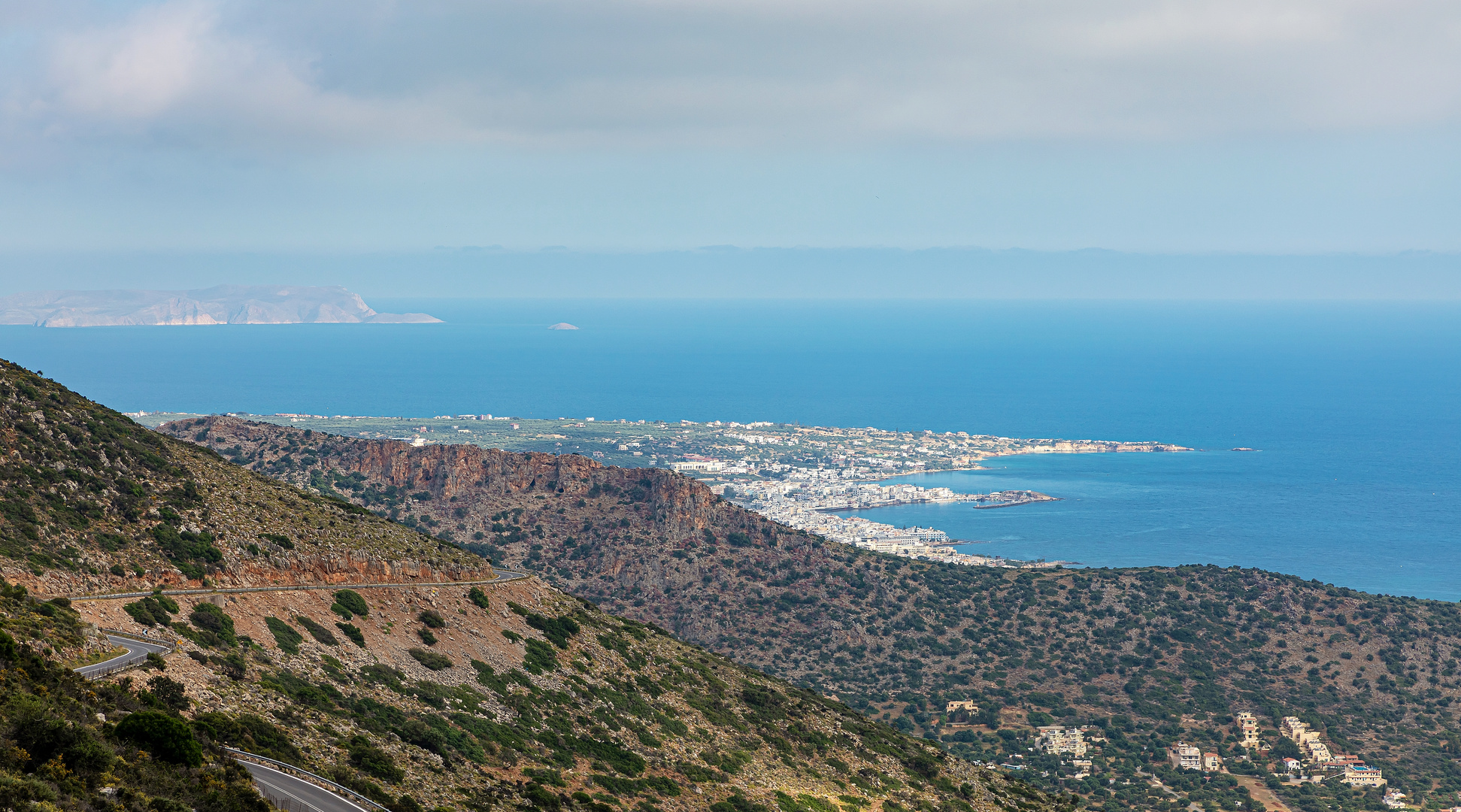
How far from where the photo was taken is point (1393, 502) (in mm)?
186000

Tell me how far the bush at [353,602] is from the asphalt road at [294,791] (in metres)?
15.5

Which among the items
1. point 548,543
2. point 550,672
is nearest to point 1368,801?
point 550,672

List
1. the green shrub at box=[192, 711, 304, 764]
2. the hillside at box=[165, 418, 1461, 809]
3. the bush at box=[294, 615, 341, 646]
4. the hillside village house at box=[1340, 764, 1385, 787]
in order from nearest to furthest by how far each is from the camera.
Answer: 1. the green shrub at box=[192, 711, 304, 764]
2. the bush at box=[294, 615, 341, 646]
3. the hillside village house at box=[1340, 764, 1385, 787]
4. the hillside at box=[165, 418, 1461, 809]

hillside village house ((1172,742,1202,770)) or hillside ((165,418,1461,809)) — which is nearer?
hillside village house ((1172,742,1202,770))

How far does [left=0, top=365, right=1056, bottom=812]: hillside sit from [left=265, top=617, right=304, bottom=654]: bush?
0.10m

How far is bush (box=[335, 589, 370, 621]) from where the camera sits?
3912 centimetres

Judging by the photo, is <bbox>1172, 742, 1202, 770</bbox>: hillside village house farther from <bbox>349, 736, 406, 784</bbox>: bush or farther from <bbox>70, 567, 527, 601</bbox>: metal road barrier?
<bbox>349, 736, 406, 784</bbox>: bush

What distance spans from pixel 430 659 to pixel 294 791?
15.4m

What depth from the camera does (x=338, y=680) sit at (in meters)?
33.4

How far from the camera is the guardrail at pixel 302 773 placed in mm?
23828

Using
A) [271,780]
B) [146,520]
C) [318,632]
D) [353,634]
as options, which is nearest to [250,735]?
[271,780]

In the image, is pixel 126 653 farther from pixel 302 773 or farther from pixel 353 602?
pixel 353 602

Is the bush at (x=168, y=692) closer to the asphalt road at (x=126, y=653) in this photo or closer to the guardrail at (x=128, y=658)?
the guardrail at (x=128, y=658)

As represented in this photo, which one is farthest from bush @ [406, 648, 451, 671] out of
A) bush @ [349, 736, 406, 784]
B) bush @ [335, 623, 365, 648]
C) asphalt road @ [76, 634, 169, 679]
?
asphalt road @ [76, 634, 169, 679]
